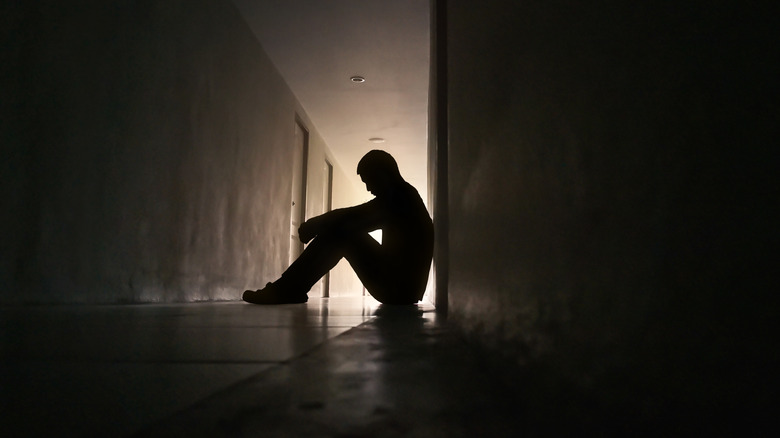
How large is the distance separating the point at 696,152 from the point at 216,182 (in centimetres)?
439

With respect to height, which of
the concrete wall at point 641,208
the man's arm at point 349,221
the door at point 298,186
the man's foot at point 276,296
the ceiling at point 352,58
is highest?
the ceiling at point 352,58

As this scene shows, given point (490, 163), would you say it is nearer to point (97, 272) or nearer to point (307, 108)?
point (97, 272)

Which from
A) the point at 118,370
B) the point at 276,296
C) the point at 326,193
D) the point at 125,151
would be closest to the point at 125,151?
the point at 125,151

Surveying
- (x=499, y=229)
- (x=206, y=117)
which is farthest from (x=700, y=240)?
(x=206, y=117)

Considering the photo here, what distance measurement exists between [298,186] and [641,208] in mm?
7265

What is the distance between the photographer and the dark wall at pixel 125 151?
7.45 ft

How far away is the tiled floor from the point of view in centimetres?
43

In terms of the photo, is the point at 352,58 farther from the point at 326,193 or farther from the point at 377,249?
the point at 326,193

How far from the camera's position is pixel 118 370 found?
663mm

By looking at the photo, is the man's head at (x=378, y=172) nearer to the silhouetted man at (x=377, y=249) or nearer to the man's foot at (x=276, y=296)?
the silhouetted man at (x=377, y=249)

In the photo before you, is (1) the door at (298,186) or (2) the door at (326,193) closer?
(1) the door at (298,186)

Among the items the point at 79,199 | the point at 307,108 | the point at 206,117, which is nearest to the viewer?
the point at 79,199

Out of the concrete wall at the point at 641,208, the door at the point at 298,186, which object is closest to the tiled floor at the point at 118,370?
the concrete wall at the point at 641,208

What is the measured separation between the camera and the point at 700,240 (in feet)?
0.76
